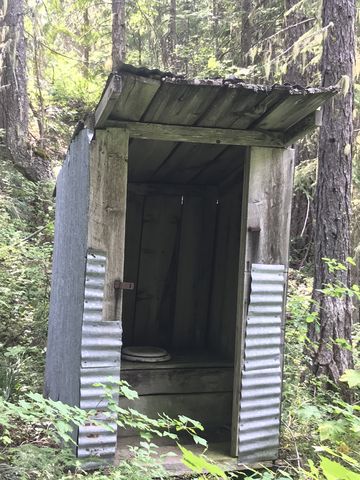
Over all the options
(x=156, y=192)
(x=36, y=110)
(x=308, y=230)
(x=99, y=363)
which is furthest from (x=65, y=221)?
(x=36, y=110)

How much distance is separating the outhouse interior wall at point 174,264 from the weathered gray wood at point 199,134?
1481 mm

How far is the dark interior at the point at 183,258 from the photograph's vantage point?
4707 millimetres

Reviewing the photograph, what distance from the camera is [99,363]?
3156 mm

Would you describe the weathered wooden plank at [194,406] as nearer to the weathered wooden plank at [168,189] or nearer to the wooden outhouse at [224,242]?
the wooden outhouse at [224,242]

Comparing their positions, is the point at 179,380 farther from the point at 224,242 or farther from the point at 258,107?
the point at 258,107

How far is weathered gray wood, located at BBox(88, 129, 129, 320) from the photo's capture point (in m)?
3.18

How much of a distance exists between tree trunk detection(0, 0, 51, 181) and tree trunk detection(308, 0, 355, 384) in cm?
595

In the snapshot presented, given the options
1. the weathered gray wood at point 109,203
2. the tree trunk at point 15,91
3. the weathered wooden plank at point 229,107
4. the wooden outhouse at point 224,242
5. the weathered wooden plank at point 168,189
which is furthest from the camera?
the tree trunk at point 15,91

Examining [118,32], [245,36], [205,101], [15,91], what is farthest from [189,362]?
[118,32]

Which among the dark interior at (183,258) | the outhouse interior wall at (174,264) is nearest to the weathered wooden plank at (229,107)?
the dark interior at (183,258)

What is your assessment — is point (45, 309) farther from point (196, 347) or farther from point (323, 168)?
point (323, 168)

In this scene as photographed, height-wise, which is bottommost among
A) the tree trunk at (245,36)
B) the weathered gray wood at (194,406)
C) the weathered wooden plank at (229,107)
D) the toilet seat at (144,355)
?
the weathered gray wood at (194,406)

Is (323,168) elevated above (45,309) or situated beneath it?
elevated above

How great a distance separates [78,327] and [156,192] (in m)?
2.17
